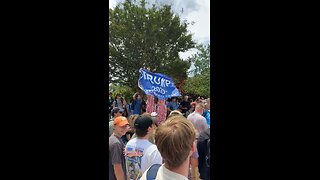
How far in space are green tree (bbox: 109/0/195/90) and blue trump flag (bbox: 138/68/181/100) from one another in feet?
50.1

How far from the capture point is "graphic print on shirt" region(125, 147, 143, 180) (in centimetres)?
270

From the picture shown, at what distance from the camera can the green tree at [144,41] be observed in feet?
69.4

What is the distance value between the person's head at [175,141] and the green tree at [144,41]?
728 inches

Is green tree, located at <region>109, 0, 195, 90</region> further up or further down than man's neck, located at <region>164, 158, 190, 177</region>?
further up

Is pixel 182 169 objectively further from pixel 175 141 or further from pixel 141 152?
pixel 141 152

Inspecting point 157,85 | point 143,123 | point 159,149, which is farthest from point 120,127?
point 157,85

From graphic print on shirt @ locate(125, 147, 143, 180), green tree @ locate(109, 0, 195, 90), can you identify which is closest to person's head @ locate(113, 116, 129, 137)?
graphic print on shirt @ locate(125, 147, 143, 180)

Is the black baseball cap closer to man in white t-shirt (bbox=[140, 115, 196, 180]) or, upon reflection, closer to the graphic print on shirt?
the graphic print on shirt

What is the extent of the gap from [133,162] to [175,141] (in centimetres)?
98

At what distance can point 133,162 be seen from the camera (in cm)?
276
